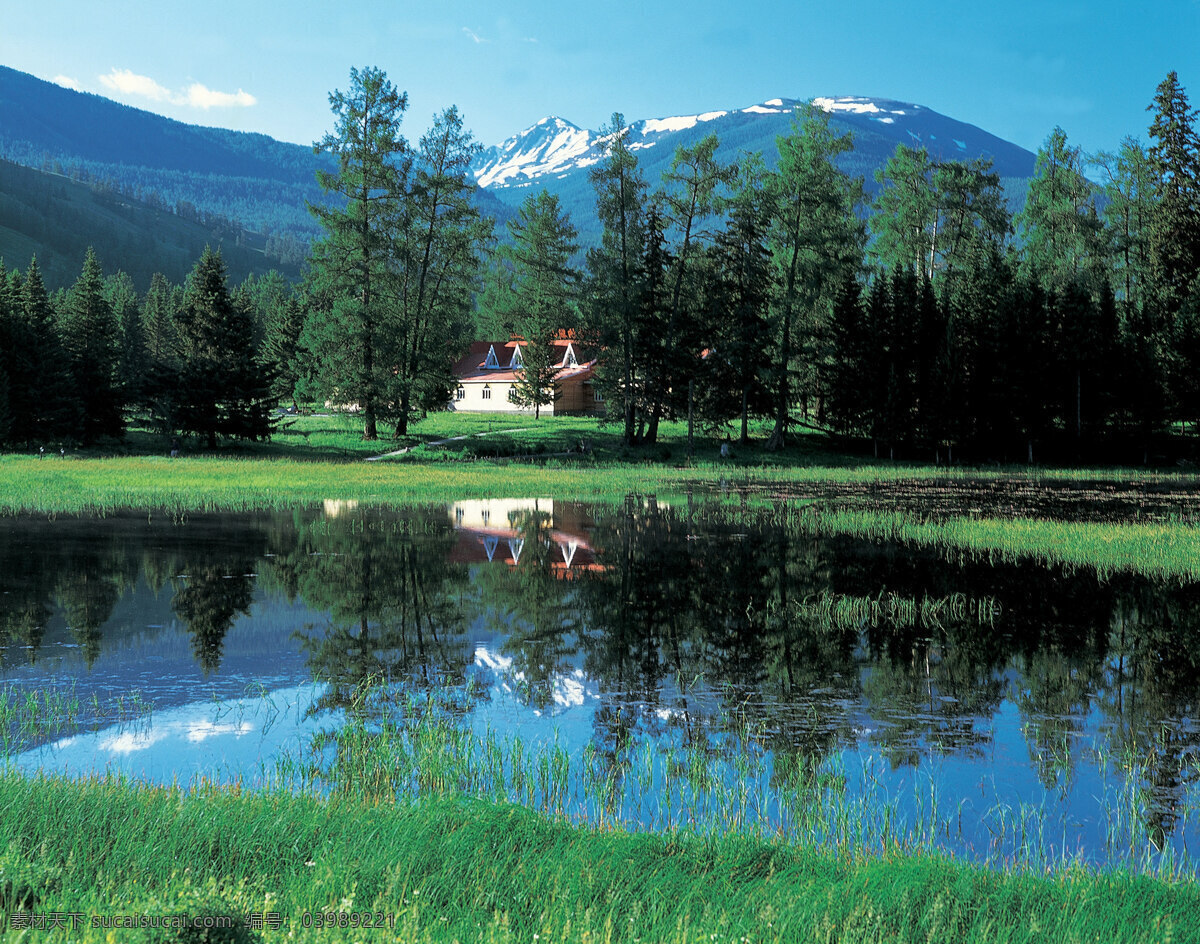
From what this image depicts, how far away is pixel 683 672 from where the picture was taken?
13.4m

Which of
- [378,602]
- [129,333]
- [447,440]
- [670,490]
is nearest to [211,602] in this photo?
[378,602]

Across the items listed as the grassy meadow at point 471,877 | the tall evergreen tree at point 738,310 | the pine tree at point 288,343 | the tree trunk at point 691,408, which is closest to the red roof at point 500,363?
the pine tree at point 288,343

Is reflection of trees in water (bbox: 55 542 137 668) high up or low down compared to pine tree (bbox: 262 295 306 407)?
down

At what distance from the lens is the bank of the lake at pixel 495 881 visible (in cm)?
543

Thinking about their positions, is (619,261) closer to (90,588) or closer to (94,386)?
(94,386)

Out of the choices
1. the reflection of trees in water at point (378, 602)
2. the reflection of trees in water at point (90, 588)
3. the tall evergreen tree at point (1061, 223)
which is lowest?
the reflection of trees in water at point (90, 588)

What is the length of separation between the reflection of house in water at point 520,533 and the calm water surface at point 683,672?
28 centimetres

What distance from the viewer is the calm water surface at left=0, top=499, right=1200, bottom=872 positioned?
350 inches

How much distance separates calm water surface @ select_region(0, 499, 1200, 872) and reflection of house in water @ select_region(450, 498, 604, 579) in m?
0.28

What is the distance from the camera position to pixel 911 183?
70625 mm

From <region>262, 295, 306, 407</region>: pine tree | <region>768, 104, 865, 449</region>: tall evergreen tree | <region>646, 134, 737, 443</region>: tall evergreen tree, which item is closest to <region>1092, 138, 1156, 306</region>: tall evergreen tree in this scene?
<region>768, 104, 865, 449</region>: tall evergreen tree

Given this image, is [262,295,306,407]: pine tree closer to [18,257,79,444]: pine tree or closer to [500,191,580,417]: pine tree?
[500,191,580,417]: pine tree

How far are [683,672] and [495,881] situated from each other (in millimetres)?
7393

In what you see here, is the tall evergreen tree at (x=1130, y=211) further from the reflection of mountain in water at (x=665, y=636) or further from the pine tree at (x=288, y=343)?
the pine tree at (x=288, y=343)
